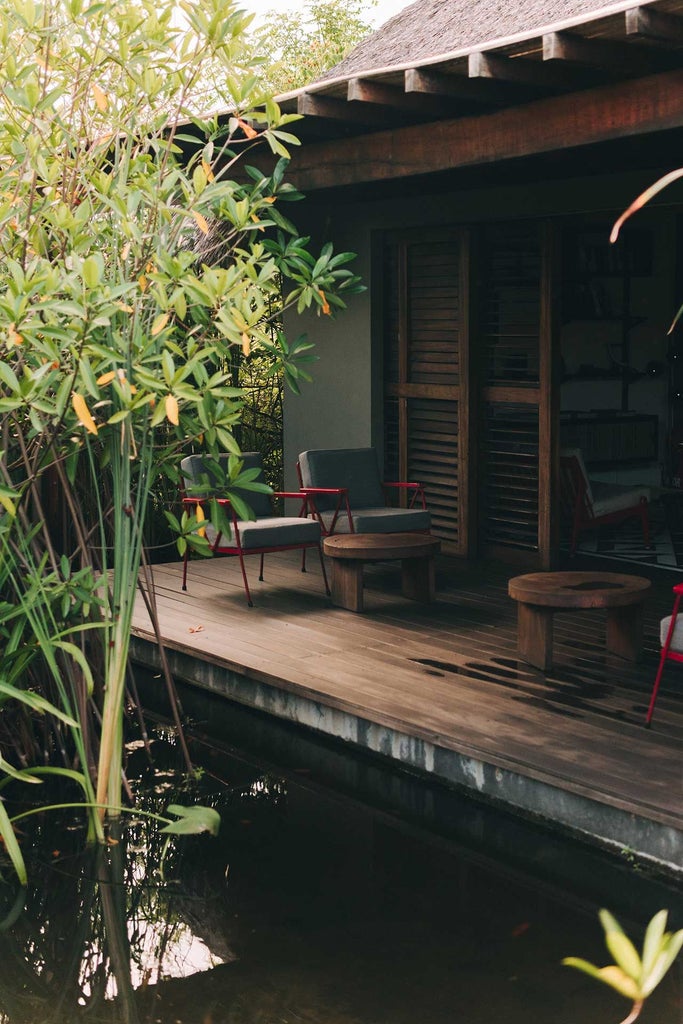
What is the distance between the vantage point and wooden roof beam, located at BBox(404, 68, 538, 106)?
201 inches

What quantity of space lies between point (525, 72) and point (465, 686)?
2.54 metres

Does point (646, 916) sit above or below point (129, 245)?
below

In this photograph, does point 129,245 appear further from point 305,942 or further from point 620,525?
point 620,525

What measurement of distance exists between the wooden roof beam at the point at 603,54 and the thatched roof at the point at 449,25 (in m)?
4.00

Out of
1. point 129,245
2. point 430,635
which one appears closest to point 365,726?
point 430,635

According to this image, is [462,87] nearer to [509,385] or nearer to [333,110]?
[333,110]

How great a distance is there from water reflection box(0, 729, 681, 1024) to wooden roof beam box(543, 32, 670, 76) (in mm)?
2897

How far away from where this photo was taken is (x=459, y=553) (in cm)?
838

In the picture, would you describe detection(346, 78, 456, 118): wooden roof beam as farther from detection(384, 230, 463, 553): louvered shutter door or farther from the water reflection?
the water reflection

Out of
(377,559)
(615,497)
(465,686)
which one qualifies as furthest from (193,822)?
(615,497)

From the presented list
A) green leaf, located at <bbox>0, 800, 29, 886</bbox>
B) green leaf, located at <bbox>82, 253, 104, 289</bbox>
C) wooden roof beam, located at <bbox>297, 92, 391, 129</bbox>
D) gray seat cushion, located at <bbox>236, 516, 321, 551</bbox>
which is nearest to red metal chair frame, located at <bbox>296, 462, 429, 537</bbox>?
gray seat cushion, located at <bbox>236, 516, 321, 551</bbox>

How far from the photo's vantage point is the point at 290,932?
3627 mm

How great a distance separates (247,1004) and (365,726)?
72.3 inches

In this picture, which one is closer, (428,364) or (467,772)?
(467,772)
